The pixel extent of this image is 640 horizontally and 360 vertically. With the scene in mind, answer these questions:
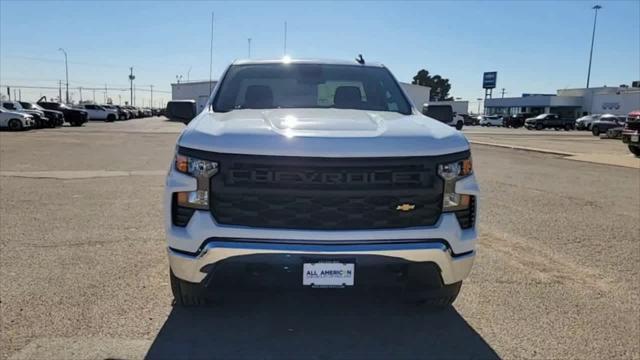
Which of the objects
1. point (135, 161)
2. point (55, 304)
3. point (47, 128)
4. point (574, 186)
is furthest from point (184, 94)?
point (55, 304)

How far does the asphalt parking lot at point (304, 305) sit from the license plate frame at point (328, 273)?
1.12 ft

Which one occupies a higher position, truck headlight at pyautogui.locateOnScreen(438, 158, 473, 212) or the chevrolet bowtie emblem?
truck headlight at pyautogui.locateOnScreen(438, 158, 473, 212)

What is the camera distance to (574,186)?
10.3 metres

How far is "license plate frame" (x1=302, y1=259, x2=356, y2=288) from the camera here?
111 inches

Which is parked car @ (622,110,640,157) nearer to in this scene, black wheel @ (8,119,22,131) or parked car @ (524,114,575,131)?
black wheel @ (8,119,22,131)

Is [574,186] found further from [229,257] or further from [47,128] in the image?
[47,128]

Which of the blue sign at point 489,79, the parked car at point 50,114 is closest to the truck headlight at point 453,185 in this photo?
the parked car at point 50,114

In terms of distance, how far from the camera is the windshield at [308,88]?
423 centimetres

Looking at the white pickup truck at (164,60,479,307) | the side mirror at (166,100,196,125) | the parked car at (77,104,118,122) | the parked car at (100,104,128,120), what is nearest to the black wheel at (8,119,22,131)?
the parked car at (77,104,118,122)

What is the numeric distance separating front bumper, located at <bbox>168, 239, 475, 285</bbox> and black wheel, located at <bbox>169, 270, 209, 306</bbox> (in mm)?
130

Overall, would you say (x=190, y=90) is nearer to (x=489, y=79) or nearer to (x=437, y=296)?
(x=489, y=79)

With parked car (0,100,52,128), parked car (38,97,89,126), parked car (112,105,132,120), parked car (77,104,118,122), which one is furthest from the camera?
parked car (112,105,132,120)

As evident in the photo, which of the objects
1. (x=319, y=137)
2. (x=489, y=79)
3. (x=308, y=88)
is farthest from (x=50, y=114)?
(x=489, y=79)

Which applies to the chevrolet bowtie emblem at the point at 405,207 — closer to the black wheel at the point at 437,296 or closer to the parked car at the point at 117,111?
the black wheel at the point at 437,296
